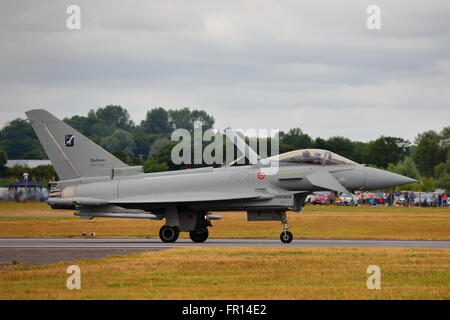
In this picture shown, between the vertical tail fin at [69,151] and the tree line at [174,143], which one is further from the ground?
the tree line at [174,143]

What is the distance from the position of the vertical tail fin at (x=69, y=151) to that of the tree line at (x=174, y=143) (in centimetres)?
2514

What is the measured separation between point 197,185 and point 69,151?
15.7 feet

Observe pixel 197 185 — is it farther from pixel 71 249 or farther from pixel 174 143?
pixel 174 143

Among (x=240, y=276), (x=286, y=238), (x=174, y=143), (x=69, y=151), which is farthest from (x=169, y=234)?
(x=174, y=143)

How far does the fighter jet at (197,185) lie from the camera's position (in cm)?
2644

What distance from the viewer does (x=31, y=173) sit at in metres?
70.2

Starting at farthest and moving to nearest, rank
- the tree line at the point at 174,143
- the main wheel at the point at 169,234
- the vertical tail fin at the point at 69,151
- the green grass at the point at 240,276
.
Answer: the tree line at the point at 174,143
the vertical tail fin at the point at 69,151
the main wheel at the point at 169,234
the green grass at the point at 240,276

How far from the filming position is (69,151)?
92.7 ft

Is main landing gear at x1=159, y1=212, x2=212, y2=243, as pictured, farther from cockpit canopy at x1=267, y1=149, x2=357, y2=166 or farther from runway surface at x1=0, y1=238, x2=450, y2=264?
cockpit canopy at x1=267, y1=149, x2=357, y2=166

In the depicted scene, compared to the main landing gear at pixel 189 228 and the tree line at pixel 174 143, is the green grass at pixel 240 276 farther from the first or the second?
the tree line at pixel 174 143

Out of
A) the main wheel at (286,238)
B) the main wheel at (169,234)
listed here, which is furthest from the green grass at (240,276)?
the main wheel at (169,234)

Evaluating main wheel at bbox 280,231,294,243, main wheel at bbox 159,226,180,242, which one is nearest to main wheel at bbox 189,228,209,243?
main wheel at bbox 159,226,180,242
